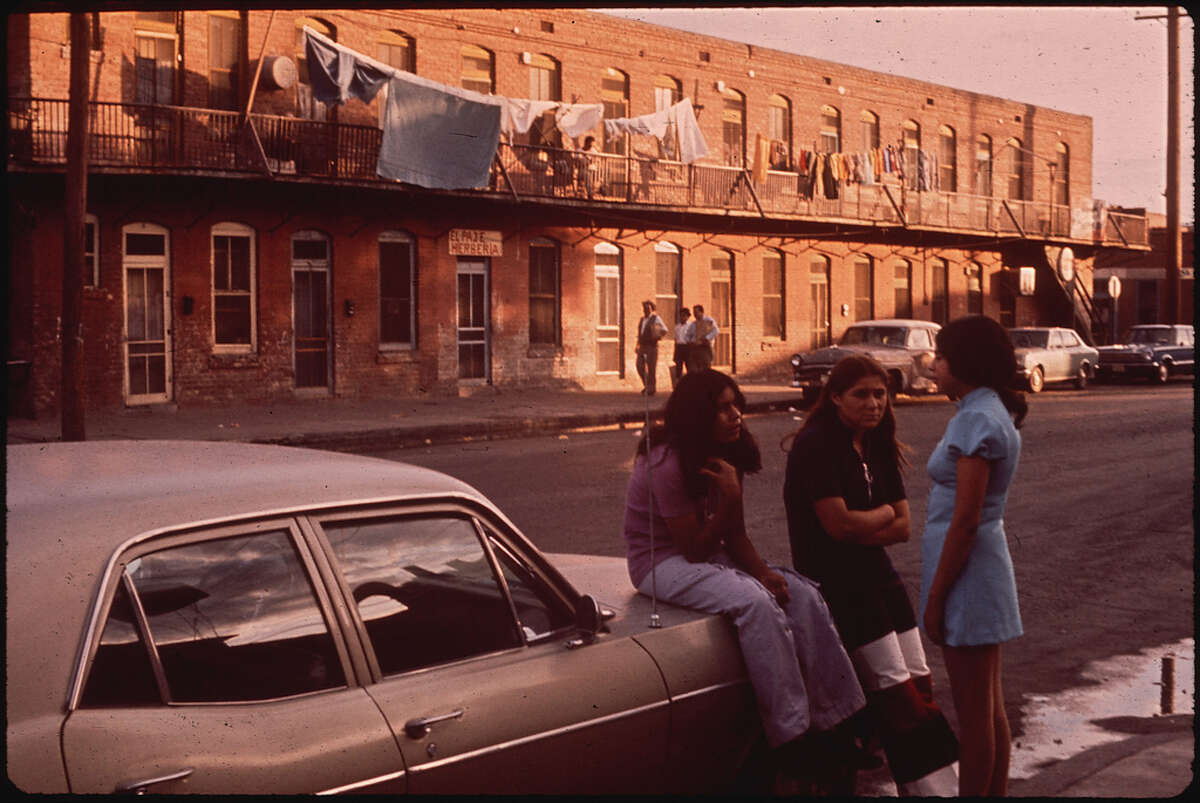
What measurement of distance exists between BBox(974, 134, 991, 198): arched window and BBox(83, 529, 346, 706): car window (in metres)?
45.1

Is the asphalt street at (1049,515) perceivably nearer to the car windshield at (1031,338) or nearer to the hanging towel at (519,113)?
the hanging towel at (519,113)

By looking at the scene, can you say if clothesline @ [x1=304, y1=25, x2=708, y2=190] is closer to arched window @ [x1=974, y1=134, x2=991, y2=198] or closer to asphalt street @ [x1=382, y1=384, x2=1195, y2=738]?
asphalt street @ [x1=382, y1=384, x2=1195, y2=738]

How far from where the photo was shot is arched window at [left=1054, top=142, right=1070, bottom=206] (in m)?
49.5

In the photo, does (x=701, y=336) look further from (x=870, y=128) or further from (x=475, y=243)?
(x=870, y=128)

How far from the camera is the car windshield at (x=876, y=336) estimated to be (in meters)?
30.4

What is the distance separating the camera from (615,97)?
33.3 m

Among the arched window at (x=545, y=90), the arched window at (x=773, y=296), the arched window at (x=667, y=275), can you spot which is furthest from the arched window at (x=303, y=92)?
the arched window at (x=773, y=296)

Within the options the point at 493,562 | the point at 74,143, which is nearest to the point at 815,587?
the point at 493,562

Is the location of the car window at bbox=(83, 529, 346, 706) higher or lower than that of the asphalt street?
higher

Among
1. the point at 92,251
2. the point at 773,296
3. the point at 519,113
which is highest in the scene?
the point at 519,113

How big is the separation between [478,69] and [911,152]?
1730cm

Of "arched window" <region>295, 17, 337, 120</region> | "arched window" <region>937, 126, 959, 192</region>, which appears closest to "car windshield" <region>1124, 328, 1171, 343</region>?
"arched window" <region>937, 126, 959, 192</region>

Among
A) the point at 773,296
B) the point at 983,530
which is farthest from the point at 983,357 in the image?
the point at 773,296

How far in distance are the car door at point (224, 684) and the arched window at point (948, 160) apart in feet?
142
